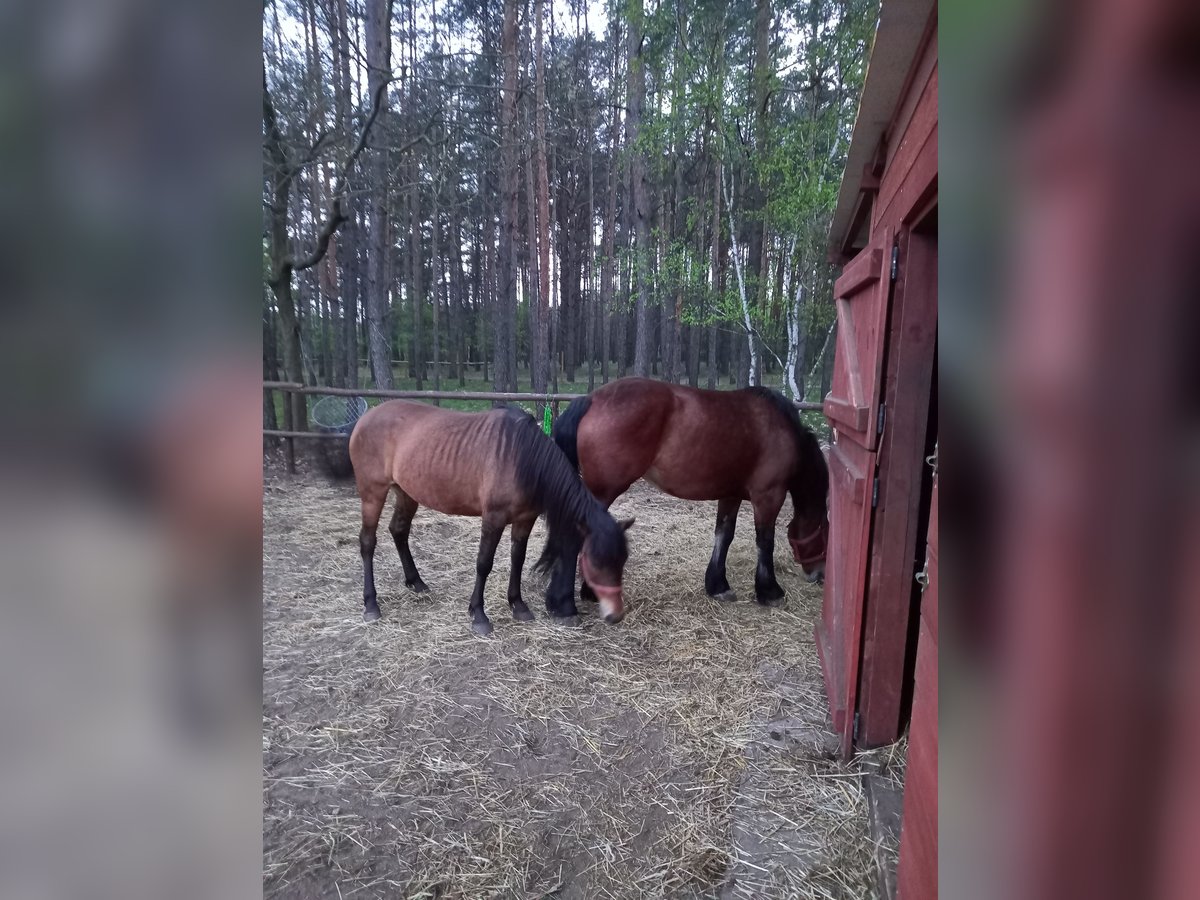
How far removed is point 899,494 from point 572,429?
2.35 m

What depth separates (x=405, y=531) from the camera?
13.8 feet

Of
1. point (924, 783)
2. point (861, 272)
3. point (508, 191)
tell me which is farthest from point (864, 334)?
point (508, 191)

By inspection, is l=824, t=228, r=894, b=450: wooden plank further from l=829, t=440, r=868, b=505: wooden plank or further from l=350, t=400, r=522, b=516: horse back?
l=350, t=400, r=522, b=516: horse back

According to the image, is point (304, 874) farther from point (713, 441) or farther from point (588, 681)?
point (713, 441)

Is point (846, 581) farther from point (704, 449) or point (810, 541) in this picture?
point (810, 541)

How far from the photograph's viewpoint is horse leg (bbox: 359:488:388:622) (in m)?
3.85

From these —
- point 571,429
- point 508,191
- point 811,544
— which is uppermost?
point 508,191

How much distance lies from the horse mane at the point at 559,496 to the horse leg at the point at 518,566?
0.22 m

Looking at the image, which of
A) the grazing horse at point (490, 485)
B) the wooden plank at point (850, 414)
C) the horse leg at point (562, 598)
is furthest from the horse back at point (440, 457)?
the wooden plank at point (850, 414)

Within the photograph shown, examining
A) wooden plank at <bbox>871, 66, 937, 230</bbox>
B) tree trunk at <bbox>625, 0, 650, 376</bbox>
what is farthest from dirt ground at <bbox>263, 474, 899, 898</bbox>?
tree trunk at <bbox>625, 0, 650, 376</bbox>

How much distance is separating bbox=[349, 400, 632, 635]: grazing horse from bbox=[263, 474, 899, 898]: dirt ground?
11.7 inches
